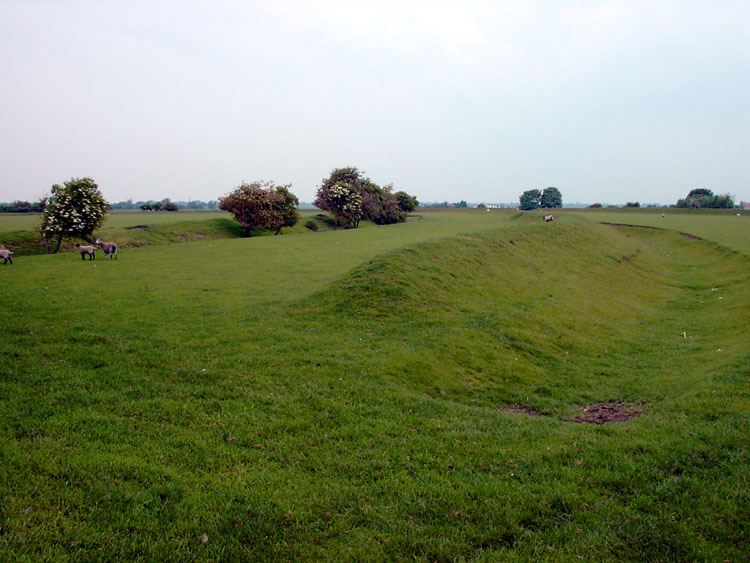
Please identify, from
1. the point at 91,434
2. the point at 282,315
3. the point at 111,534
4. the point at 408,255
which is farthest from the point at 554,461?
the point at 408,255

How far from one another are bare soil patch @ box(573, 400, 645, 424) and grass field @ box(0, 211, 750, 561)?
9 centimetres

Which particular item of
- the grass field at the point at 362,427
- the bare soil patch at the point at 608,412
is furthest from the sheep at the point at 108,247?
the bare soil patch at the point at 608,412

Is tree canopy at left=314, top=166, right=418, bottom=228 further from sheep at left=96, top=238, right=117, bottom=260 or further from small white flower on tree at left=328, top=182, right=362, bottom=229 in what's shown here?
sheep at left=96, top=238, right=117, bottom=260

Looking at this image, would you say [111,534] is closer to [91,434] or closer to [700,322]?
[91,434]

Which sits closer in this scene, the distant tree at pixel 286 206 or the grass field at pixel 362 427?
the grass field at pixel 362 427

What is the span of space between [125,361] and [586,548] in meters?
8.39

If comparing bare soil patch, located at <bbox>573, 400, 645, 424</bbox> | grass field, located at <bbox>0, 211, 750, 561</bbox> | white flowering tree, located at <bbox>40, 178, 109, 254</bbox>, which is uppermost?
white flowering tree, located at <bbox>40, 178, 109, 254</bbox>

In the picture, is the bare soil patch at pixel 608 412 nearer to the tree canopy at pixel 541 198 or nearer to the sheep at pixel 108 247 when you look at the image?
the sheep at pixel 108 247

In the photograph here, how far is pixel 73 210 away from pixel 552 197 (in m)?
154

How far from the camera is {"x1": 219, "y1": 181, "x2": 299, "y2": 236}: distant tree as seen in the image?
51750mm

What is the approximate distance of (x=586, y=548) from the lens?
4.52 meters

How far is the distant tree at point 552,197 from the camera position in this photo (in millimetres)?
158488

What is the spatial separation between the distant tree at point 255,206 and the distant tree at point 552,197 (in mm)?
128014

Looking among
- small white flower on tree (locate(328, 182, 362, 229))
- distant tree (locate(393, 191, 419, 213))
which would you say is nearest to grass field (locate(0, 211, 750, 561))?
small white flower on tree (locate(328, 182, 362, 229))
